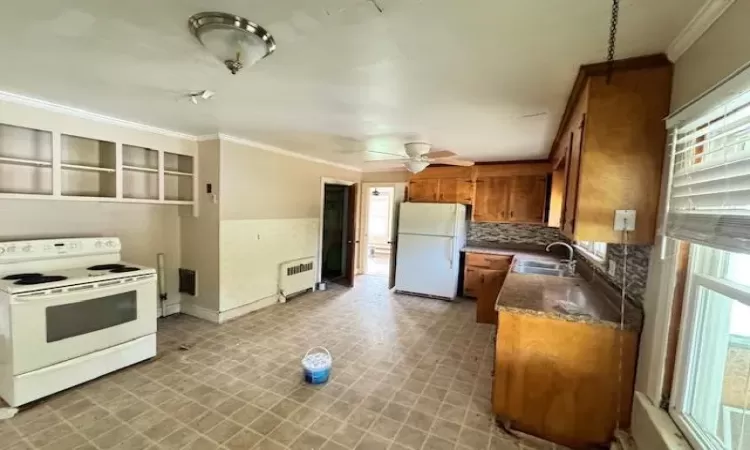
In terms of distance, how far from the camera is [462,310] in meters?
4.48

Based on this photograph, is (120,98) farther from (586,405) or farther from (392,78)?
(586,405)

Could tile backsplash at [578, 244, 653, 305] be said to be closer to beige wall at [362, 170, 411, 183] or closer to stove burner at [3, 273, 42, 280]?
beige wall at [362, 170, 411, 183]

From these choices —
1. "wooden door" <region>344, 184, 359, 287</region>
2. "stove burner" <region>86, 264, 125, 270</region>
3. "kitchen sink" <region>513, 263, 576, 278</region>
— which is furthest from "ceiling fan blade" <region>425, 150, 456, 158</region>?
"stove burner" <region>86, 264, 125, 270</region>

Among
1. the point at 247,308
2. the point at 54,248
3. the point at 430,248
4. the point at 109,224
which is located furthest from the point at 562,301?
the point at 109,224

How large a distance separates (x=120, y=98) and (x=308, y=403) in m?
2.65

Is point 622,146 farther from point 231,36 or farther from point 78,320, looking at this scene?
point 78,320

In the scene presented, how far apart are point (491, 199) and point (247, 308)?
3869 millimetres

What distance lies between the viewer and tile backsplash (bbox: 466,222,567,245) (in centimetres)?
502

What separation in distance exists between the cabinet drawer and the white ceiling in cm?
224

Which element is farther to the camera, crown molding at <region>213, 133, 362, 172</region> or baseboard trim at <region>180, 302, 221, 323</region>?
baseboard trim at <region>180, 302, 221, 323</region>

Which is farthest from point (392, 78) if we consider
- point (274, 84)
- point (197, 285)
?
point (197, 285)

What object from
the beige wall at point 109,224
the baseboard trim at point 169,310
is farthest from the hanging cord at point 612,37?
the baseboard trim at point 169,310

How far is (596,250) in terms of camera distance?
296cm

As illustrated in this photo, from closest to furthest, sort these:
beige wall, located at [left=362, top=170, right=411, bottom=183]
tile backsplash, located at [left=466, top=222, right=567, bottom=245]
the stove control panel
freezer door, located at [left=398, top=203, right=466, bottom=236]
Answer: the stove control panel → freezer door, located at [left=398, top=203, right=466, bottom=236] → tile backsplash, located at [left=466, top=222, right=567, bottom=245] → beige wall, located at [left=362, top=170, right=411, bottom=183]
